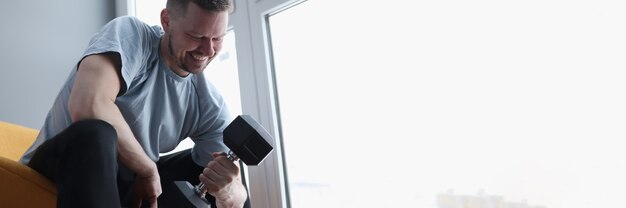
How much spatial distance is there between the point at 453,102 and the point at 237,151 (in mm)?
591

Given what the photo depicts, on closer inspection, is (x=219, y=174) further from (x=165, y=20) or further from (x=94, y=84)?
(x=165, y=20)

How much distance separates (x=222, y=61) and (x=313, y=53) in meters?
0.45

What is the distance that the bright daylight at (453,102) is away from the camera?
958mm

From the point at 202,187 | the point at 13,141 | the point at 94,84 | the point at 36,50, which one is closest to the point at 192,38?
the point at 94,84

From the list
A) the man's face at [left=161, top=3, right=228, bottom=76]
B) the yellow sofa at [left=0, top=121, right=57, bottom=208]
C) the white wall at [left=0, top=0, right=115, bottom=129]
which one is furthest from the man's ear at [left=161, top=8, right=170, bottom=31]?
the white wall at [left=0, top=0, right=115, bottom=129]

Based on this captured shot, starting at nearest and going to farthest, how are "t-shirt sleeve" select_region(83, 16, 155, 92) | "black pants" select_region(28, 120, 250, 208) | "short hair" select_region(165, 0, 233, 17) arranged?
"black pants" select_region(28, 120, 250, 208) < "t-shirt sleeve" select_region(83, 16, 155, 92) < "short hair" select_region(165, 0, 233, 17)

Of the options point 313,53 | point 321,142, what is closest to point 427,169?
point 321,142

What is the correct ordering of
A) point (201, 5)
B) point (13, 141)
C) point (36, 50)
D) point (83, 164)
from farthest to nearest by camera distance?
point (36, 50), point (13, 141), point (201, 5), point (83, 164)

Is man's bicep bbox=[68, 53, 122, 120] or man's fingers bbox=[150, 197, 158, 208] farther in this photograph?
man's fingers bbox=[150, 197, 158, 208]

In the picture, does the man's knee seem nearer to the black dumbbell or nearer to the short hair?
the black dumbbell

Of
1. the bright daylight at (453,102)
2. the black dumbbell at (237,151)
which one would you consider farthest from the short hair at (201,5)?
the bright daylight at (453,102)

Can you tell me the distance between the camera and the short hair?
1.07 metres

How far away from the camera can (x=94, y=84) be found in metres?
0.86

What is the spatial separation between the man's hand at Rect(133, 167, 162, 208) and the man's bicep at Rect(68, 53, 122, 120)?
0.17 metres
